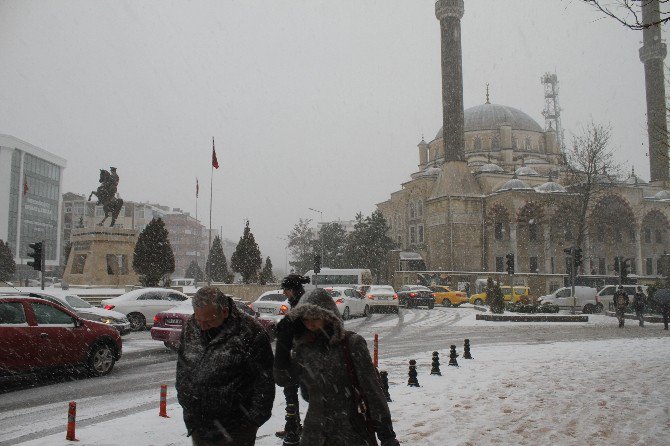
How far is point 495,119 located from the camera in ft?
239

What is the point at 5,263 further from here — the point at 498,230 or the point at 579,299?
the point at 498,230

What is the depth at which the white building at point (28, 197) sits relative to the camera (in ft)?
237

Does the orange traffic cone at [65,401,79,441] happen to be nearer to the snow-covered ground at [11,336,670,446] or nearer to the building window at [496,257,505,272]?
the snow-covered ground at [11,336,670,446]

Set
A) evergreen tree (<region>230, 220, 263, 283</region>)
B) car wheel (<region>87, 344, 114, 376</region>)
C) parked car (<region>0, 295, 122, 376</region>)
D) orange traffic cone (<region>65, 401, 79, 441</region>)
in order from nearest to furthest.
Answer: orange traffic cone (<region>65, 401, 79, 441</region>), parked car (<region>0, 295, 122, 376</region>), car wheel (<region>87, 344, 114, 376</region>), evergreen tree (<region>230, 220, 263, 283</region>)

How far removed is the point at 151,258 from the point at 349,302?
1324cm

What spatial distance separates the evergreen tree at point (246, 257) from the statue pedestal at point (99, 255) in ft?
24.5

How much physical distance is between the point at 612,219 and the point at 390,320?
39.0 m

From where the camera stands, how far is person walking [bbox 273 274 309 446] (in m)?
3.63

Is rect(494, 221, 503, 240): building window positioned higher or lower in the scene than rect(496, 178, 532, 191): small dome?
lower

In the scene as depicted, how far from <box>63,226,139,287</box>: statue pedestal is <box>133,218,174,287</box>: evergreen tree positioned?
93 cm

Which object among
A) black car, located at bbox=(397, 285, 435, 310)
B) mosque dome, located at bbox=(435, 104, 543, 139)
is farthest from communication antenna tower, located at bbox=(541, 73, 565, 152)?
black car, located at bbox=(397, 285, 435, 310)

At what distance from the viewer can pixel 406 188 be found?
71250 mm

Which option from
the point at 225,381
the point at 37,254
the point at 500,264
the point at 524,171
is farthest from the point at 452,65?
the point at 225,381

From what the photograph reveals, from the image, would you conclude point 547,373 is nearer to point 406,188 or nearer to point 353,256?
point 353,256
